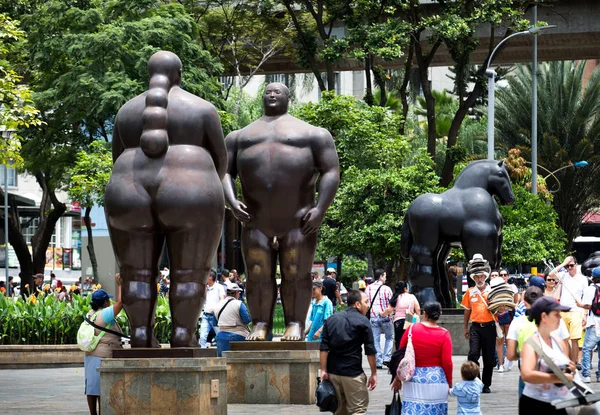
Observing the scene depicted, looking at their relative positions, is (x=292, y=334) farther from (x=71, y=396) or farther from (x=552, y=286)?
(x=552, y=286)

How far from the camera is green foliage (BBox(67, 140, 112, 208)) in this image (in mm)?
31709

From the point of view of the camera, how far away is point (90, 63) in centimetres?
3250

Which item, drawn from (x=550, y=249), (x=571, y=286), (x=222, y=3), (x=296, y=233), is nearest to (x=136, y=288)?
(x=296, y=233)

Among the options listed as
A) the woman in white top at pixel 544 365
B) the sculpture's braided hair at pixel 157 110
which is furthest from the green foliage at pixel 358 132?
the woman in white top at pixel 544 365

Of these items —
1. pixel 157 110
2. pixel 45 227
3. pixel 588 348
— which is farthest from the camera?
pixel 45 227

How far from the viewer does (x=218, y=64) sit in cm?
3475

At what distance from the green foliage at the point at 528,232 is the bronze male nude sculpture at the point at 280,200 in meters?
17.4

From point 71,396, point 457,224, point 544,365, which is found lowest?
point 71,396

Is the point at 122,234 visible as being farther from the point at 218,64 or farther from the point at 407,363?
the point at 218,64

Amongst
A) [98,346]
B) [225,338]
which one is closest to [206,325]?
[225,338]

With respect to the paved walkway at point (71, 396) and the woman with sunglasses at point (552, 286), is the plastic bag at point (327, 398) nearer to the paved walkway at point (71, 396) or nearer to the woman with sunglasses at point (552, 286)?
the paved walkway at point (71, 396)

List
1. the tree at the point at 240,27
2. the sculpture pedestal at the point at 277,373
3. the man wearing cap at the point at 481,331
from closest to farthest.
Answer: the sculpture pedestal at the point at 277,373 < the man wearing cap at the point at 481,331 < the tree at the point at 240,27

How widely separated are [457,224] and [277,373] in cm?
699

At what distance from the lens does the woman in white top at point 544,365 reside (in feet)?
24.6
